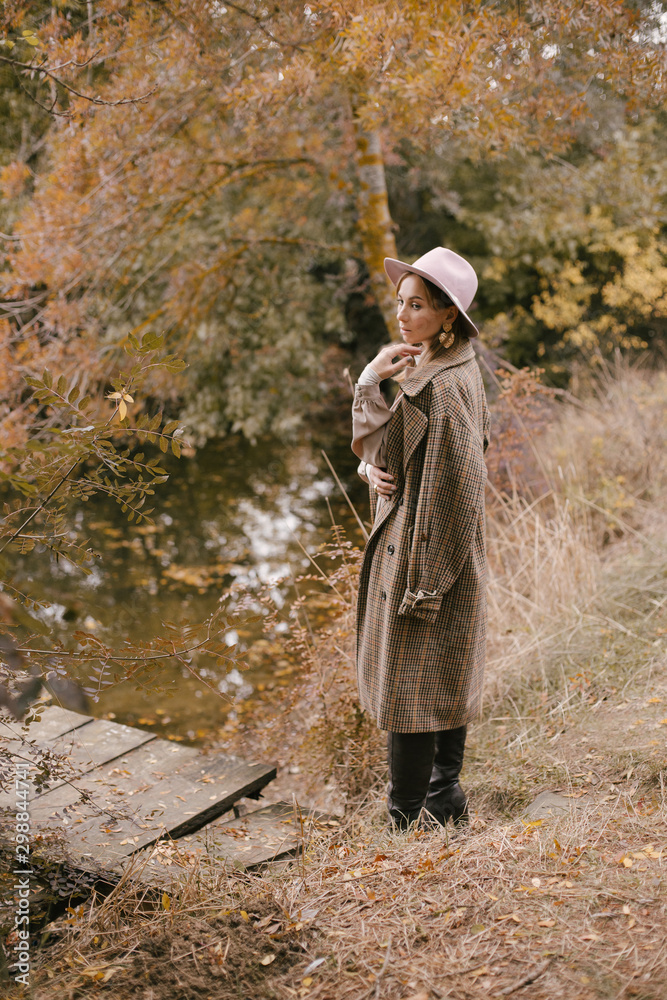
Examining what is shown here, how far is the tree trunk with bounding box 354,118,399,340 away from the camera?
18.2ft

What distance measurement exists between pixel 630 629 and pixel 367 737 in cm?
141

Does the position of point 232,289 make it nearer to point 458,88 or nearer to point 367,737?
point 458,88

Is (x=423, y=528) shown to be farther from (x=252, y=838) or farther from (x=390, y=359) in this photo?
(x=252, y=838)

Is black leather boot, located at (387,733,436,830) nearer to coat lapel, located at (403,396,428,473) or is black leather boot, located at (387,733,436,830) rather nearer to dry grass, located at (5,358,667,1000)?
dry grass, located at (5,358,667,1000)

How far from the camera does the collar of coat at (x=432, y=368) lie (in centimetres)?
211

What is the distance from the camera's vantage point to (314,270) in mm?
8922

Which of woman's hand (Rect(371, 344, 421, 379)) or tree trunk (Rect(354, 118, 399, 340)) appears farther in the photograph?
tree trunk (Rect(354, 118, 399, 340))

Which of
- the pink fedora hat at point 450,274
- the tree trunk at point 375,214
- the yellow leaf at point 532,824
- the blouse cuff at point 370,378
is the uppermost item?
the tree trunk at point 375,214

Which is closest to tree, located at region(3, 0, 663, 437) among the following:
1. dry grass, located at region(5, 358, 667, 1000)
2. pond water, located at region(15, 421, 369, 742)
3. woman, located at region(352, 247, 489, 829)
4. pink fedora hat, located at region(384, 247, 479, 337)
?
pond water, located at region(15, 421, 369, 742)

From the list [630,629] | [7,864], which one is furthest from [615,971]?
[630,629]

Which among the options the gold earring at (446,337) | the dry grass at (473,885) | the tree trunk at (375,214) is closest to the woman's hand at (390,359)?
the gold earring at (446,337)

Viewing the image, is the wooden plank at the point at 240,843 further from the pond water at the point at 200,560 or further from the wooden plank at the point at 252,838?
the pond water at the point at 200,560

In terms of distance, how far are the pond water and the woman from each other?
4.48 ft

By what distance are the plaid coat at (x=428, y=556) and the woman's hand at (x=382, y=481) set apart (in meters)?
0.02
